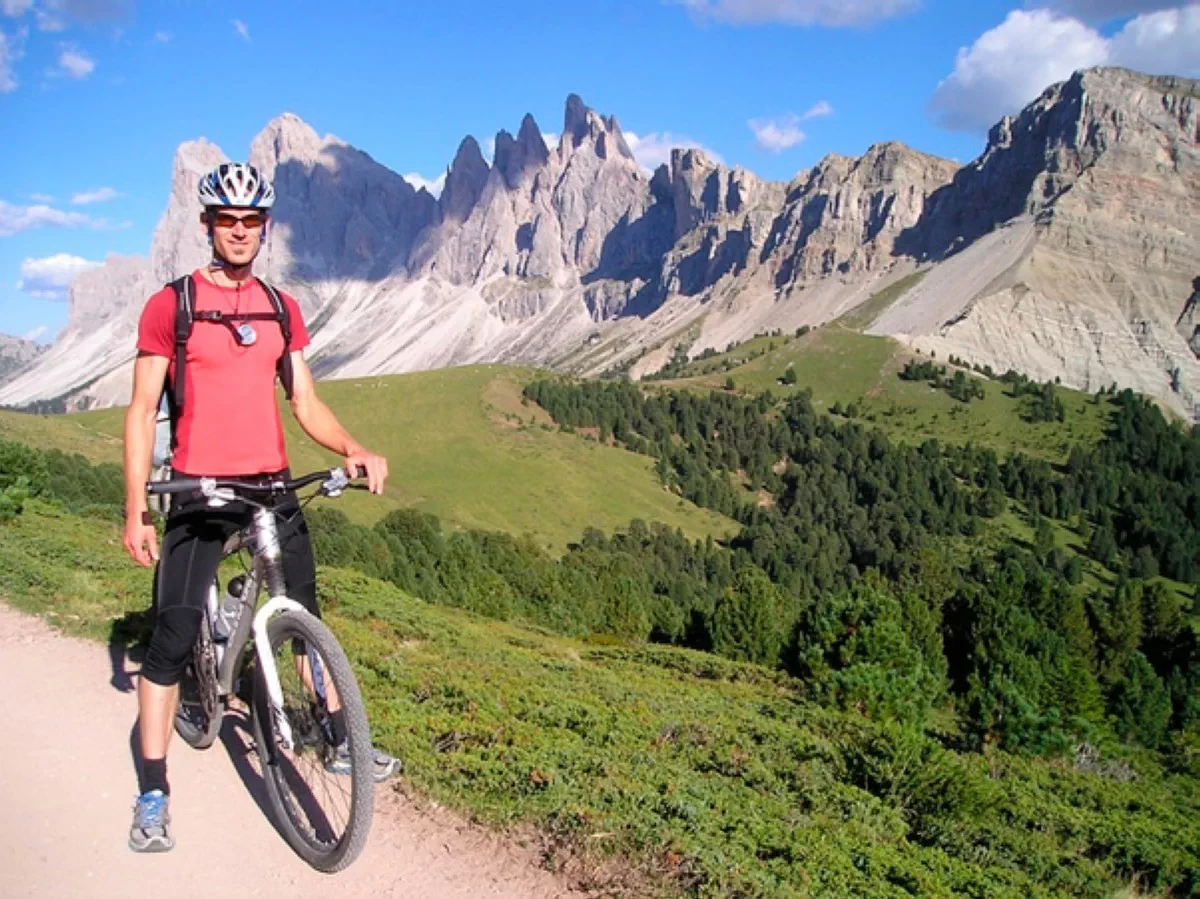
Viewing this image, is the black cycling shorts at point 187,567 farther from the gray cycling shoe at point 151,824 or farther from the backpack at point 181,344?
the gray cycling shoe at point 151,824

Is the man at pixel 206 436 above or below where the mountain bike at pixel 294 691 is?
above

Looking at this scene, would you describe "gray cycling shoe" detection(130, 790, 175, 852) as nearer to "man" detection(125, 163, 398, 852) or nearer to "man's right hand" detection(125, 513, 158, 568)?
"man" detection(125, 163, 398, 852)

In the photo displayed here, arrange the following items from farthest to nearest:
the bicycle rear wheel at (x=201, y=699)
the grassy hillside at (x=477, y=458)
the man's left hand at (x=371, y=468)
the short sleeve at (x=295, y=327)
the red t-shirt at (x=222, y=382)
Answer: the grassy hillside at (x=477, y=458) → the bicycle rear wheel at (x=201, y=699) → the short sleeve at (x=295, y=327) → the man's left hand at (x=371, y=468) → the red t-shirt at (x=222, y=382)

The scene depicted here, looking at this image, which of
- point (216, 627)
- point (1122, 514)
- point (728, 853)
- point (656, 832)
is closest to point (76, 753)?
point (216, 627)

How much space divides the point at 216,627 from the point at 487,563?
256ft

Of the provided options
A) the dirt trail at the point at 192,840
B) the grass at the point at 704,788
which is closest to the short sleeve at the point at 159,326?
the dirt trail at the point at 192,840

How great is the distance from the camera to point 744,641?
69.6 m

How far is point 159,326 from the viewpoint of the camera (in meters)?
5.70

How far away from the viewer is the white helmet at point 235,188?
598 centimetres

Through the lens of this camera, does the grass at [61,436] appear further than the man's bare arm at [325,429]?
Yes

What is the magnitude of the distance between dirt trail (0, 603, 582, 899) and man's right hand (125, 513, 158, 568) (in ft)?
6.72

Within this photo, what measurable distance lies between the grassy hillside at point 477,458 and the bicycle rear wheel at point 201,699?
108 meters

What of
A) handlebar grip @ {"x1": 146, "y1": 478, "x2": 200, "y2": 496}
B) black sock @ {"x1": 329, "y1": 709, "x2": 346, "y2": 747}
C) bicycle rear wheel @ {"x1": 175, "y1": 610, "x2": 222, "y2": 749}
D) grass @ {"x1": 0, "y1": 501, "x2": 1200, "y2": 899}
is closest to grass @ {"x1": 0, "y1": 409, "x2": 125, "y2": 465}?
grass @ {"x1": 0, "y1": 501, "x2": 1200, "y2": 899}

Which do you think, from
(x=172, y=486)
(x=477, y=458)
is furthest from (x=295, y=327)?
(x=477, y=458)
